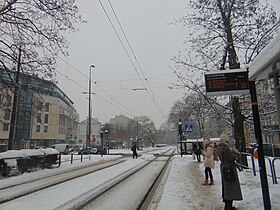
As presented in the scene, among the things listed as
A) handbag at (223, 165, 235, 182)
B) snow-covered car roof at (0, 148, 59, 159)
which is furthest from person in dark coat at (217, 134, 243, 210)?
→ snow-covered car roof at (0, 148, 59, 159)

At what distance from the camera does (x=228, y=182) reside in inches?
237

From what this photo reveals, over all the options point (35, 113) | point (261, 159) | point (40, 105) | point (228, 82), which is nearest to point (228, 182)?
point (261, 159)

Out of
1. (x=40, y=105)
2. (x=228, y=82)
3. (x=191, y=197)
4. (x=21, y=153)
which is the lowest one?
(x=191, y=197)

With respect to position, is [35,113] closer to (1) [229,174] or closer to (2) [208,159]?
(2) [208,159]

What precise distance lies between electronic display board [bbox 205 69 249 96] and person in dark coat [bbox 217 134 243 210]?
2187mm

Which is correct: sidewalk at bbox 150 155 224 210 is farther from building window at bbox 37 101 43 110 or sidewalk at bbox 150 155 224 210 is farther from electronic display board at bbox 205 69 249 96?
building window at bbox 37 101 43 110

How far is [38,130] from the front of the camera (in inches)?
2906

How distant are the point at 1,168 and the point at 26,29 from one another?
7327 mm

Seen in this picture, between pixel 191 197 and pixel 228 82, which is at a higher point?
pixel 228 82

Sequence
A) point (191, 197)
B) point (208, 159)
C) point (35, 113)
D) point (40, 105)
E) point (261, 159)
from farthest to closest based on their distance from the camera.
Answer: point (35, 113) < point (40, 105) < point (208, 159) < point (191, 197) < point (261, 159)

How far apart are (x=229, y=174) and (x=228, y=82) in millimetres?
3145

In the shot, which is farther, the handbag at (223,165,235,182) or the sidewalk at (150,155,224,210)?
the sidewalk at (150,155,224,210)

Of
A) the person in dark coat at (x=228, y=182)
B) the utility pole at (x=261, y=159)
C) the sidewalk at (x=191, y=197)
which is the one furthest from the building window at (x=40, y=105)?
the utility pole at (x=261, y=159)

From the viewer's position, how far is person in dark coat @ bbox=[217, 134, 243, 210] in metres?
5.88
